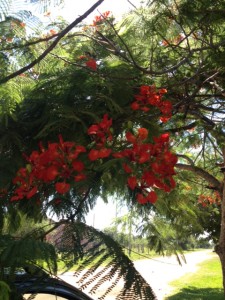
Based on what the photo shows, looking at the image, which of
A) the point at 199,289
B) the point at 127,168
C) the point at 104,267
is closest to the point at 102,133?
the point at 127,168

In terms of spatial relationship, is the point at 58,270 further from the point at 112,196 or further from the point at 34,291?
the point at 112,196

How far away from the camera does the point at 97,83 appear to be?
252 cm

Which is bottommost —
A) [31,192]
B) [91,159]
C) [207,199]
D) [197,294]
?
[197,294]

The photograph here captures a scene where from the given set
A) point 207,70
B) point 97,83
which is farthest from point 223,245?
point 97,83

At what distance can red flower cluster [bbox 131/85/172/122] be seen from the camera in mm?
2576

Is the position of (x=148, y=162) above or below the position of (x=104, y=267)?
above

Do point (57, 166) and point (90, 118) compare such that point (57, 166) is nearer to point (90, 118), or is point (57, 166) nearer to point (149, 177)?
point (149, 177)

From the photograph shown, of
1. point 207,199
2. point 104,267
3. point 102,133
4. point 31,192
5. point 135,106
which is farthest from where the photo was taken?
point 207,199

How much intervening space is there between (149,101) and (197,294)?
10426mm

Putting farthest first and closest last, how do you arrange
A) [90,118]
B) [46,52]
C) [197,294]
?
[197,294], [90,118], [46,52]

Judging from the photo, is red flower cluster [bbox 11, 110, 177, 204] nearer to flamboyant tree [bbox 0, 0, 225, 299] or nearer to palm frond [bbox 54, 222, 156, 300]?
flamboyant tree [bbox 0, 0, 225, 299]

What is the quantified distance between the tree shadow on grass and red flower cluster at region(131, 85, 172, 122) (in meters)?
9.07

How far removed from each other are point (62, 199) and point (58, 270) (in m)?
0.79

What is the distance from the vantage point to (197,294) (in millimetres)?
11828
